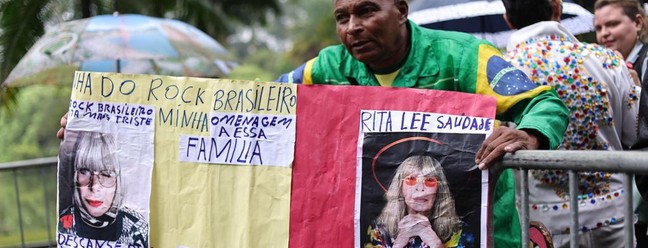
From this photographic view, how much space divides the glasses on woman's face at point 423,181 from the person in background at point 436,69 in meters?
0.32

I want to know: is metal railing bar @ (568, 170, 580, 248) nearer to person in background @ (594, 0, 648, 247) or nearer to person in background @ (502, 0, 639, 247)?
person in background @ (502, 0, 639, 247)

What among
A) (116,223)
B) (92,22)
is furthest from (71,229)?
(92,22)

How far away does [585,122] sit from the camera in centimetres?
421

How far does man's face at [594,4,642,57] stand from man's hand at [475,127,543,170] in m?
2.04

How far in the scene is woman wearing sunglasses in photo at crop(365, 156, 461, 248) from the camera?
3.33 m

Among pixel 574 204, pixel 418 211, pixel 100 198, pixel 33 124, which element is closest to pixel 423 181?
pixel 418 211

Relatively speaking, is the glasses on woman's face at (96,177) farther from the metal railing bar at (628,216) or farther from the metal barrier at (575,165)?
the metal railing bar at (628,216)

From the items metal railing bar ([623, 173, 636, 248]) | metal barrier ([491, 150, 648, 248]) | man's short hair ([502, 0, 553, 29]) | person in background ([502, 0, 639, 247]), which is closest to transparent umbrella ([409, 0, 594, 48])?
man's short hair ([502, 0, 553, 29])

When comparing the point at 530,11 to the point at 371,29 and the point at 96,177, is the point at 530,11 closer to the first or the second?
the point at 371,29

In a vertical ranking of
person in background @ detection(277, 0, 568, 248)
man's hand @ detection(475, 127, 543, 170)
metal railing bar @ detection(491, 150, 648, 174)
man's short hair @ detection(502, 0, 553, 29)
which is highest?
man's short hair @ detection(502, 0, 553, 29)

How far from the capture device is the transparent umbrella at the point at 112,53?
322 inches

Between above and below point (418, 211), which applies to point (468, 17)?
above

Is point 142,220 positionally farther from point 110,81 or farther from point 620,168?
point 620,168

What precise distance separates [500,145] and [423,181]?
0.29m
